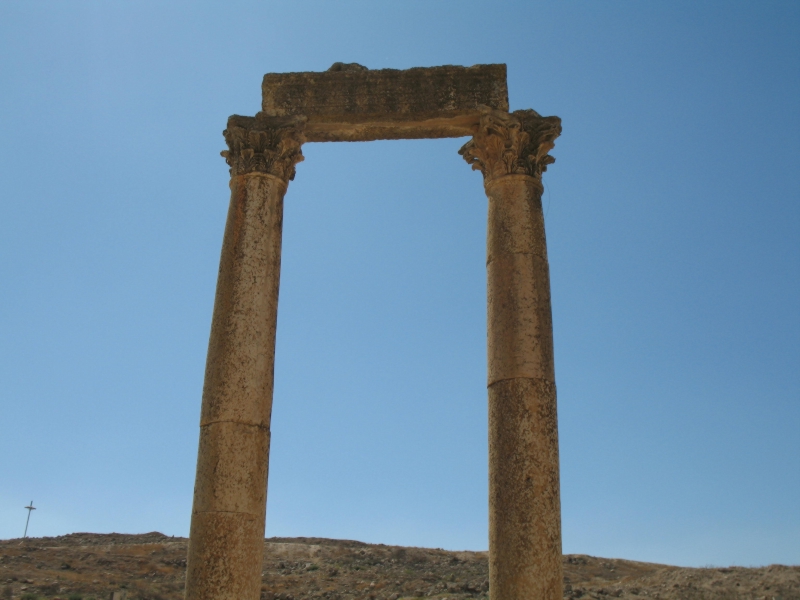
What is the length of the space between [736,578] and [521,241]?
29.3 metres

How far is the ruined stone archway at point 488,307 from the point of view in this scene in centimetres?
1208

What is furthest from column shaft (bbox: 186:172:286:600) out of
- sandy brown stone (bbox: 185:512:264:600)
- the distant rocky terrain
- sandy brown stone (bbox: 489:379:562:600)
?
the distant rocky terrain

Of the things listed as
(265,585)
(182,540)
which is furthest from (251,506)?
(182,540)

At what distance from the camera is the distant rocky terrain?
34.6 m

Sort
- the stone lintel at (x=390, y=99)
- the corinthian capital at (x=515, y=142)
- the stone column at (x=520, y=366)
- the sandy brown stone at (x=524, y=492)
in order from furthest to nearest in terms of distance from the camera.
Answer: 1. the stone lintel at (x=390, y=99)
2. the corinthian capital at (x=515, y=142)
3. the stone column at (x=520, y=366)
4. the sandy brown stone at (x=524, y=492)

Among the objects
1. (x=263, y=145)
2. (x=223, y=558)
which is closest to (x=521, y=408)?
(x=223, y=558)

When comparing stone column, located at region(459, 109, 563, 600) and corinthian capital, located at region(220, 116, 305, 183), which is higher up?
corinthian capital, located at region(220, 116, 305, 183)

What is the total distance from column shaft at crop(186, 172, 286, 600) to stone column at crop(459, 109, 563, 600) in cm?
371

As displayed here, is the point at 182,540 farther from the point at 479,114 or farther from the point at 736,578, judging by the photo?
the point at 479,114

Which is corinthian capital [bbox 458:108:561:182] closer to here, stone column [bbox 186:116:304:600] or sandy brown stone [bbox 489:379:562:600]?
stone column [bbox 186:116:304:600]

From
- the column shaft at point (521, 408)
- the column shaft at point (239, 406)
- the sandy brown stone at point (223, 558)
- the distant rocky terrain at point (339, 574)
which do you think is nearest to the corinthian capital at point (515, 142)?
the column shaft at point (521, 408)

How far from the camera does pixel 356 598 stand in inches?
1384

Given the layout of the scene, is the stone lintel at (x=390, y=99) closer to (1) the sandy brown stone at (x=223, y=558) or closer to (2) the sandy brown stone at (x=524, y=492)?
(2) the sandy brown stone at (x=524, y=492)

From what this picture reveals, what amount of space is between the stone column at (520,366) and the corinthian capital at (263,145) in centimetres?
351
